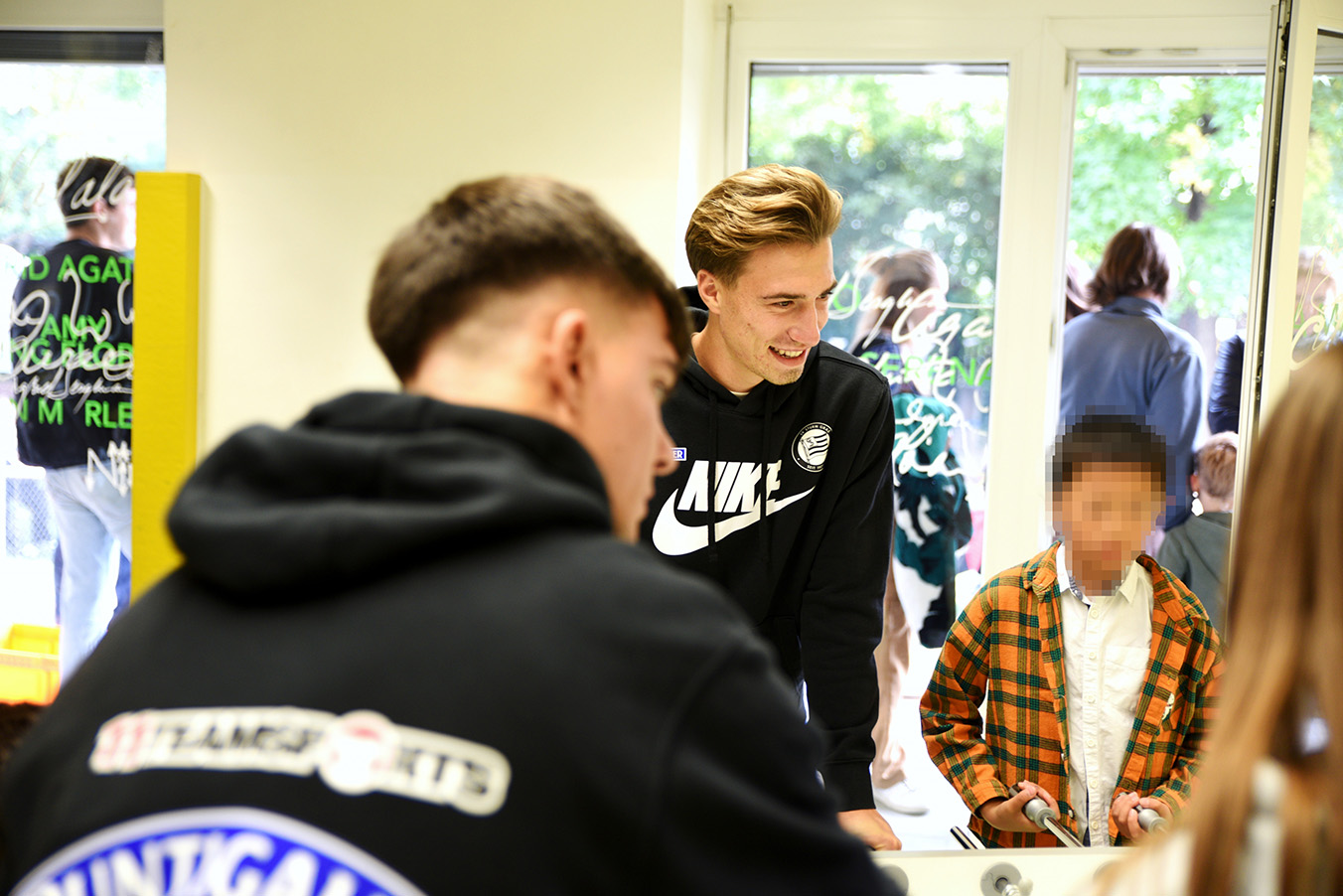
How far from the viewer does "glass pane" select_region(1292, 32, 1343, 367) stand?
2.39 meters

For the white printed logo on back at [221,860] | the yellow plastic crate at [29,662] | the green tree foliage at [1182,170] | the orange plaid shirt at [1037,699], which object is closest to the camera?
the white printed logo on back at [221,860]

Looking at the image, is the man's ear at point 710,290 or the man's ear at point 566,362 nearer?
the man's ear at point 566,362

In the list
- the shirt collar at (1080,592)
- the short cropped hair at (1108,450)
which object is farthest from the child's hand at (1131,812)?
the short cropped hair at (1108,450)

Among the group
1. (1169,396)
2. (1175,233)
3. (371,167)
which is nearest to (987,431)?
(1169,396)

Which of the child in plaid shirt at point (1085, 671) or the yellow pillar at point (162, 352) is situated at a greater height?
the yellow pillar at point (162, 352)

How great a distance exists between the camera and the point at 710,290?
1.70m

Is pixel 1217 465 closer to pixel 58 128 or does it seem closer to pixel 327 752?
pixel 327 752

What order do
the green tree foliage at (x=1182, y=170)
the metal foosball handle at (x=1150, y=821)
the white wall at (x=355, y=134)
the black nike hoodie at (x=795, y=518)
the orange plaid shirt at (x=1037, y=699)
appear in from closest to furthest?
the metal foosball handle at (x=1150, y=821) → the orange plaid shirt at (x=1037, y=699) → the black nike hoodie at (x=795, y=518) → the white wall at (x=355, y=134) → the green tree foliage at (x=1182, y=170)

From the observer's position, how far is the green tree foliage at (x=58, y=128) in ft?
8.79

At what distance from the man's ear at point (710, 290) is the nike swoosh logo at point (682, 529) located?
1.03ft

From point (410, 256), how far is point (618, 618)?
34cm

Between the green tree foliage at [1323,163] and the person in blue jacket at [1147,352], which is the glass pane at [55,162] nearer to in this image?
the person in blue jacket at [1147,352]

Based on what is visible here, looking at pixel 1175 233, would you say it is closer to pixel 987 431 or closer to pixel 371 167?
pixel 987 431

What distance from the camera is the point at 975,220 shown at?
2740mm
